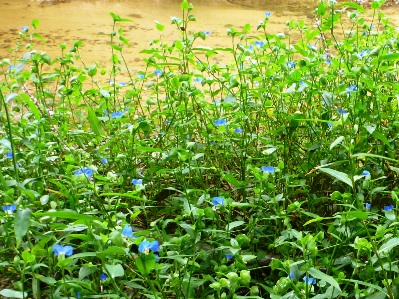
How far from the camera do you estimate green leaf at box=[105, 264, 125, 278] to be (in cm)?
113

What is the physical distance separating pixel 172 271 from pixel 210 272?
4.5 inches

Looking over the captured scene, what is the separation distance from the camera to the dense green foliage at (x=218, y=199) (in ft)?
3.99

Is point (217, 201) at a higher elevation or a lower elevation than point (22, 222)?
lower

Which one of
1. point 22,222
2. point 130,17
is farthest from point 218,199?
point 130,17

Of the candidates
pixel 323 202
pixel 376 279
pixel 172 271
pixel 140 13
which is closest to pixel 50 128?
pixel 172 271

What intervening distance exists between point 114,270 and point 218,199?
0.37 metres

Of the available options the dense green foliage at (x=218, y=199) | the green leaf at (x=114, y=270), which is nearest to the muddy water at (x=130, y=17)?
the dense green foliage at (x=218, y=199)

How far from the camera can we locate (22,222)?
3.52ft

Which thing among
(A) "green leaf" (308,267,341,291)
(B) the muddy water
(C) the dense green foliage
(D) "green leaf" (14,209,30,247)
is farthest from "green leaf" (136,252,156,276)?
(B) the muddy water

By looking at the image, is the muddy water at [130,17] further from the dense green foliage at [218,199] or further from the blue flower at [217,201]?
the blue flower at [217,201]

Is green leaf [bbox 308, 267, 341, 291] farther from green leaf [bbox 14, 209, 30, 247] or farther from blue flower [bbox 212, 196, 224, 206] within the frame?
green leaf [bbox 14, 209, 30, 247]

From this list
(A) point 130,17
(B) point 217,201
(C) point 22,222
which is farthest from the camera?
(A) point 130,17

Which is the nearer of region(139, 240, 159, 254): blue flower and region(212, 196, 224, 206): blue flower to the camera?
region(139, 240, 159, 254): blue flower

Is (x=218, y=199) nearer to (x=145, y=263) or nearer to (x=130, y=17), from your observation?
(x=145, y=263)
